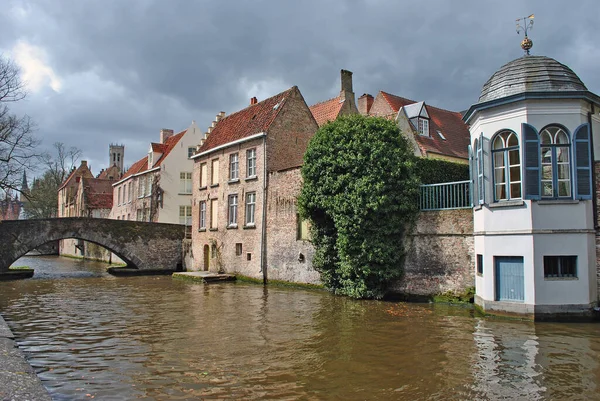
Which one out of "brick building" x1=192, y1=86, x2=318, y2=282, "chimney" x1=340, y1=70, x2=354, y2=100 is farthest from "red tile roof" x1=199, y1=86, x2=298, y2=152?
"chimney" x1=340, y1=70, x2=354, y2=100

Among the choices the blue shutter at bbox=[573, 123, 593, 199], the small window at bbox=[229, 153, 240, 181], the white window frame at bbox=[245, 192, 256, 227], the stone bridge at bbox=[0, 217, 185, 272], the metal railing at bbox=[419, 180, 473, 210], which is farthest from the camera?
the stone bridge at bbox=[0, 217, 185, 272]

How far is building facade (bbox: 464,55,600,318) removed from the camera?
1267cm

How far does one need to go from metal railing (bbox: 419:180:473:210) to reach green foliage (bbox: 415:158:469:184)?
2.18ft

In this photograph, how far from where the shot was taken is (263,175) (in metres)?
24.7

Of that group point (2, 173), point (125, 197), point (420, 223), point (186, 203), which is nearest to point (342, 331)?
point (420, 223)

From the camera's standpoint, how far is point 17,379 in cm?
664

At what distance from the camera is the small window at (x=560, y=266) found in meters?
12.8

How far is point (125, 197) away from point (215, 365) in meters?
39.8

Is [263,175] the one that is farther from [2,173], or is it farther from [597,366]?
[597,366]

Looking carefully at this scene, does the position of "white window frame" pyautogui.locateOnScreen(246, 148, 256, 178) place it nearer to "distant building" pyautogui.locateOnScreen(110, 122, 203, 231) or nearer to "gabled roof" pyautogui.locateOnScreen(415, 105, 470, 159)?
"gabled roof" pyautogui.locateOnScreen(415, 105, 470, 159)

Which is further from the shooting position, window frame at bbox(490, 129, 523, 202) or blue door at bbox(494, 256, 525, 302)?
window frame at bbox(490, 129, 523, 202)

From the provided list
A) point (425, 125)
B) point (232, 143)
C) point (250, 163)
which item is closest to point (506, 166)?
point (250, 163)

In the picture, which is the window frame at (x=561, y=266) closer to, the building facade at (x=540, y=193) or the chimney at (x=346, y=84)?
the building facade at (x=540, y=193)

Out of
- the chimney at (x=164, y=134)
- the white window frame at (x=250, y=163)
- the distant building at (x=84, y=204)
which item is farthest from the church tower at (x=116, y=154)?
the white window frame at (x=250, y=163)
